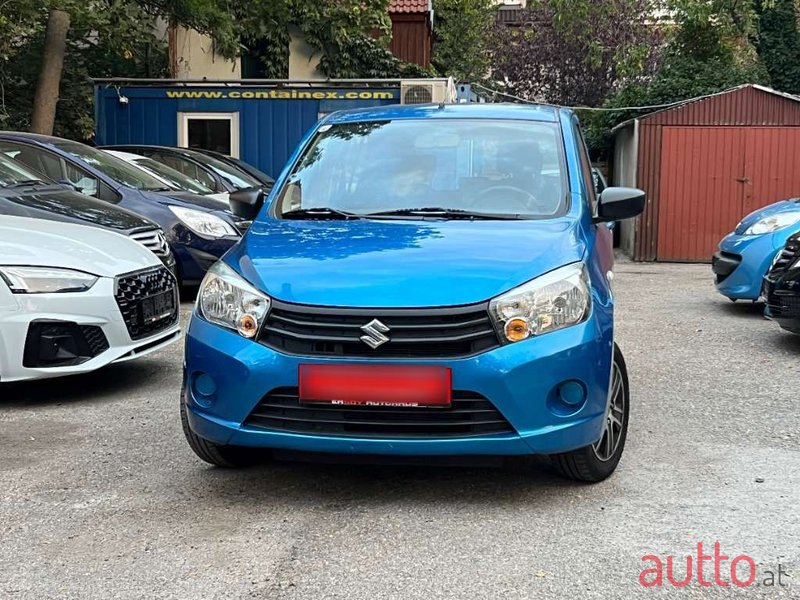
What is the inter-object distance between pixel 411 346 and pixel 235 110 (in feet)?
44.2

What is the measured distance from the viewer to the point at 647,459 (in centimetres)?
448

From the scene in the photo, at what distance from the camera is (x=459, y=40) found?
27.5 m

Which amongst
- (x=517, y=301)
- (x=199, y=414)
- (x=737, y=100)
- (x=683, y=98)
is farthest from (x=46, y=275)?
(x=683, y=98)

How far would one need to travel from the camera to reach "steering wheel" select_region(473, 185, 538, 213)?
4477mm

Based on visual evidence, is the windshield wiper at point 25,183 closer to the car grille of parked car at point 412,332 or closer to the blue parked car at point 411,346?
the blue parked car at point 411,346

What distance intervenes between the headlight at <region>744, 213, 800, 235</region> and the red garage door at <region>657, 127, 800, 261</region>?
21.6 ft

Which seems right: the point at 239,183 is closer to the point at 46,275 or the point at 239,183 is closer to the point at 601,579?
the point at 46,275

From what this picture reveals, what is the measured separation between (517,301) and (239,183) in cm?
897

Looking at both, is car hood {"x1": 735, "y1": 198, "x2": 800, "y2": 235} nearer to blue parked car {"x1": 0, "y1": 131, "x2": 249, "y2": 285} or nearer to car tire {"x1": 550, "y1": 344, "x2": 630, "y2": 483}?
blue parked car {"x1": 0, "y1": 131, "x2": 249, "y2": 285}

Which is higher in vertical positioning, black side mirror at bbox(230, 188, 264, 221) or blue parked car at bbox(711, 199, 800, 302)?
black side mirror at bbox(230, 188, 264, 221)

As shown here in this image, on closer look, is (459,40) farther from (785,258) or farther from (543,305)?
(543,305)

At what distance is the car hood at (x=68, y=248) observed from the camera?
5434 mm

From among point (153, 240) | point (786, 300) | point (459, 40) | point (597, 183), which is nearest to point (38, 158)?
point (153, 240)

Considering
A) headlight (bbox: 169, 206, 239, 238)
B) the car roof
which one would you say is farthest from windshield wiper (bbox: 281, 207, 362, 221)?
headlight (bbox: 169, 206, 239, 238)
